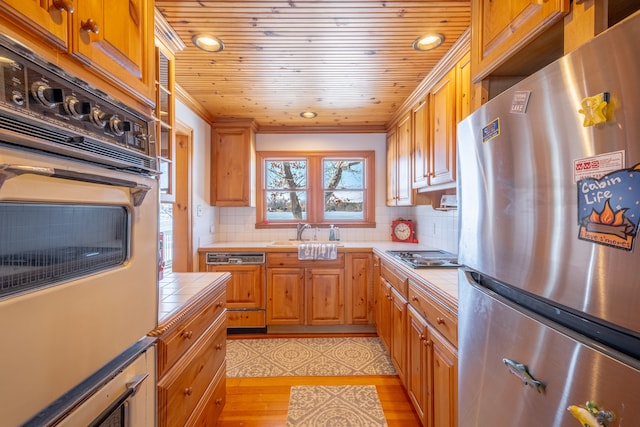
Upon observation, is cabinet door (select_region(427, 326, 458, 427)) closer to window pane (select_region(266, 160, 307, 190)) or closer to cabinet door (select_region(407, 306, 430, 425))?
cabinet door (select_region(407, 306, 430, 425))

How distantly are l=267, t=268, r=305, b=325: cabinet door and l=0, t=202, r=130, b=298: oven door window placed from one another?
2.27 metres

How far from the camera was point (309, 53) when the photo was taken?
1.96 meters

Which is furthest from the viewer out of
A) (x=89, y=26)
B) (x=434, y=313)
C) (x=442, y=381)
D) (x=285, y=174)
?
(x=285, y=174)

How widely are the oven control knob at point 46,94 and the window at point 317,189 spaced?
3064 millimetres

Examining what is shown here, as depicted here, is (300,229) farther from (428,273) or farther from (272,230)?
(428,273)

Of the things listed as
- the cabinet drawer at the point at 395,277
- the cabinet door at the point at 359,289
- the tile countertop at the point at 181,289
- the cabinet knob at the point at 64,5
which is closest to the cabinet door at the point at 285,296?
the cabinet door at the point at 359,289

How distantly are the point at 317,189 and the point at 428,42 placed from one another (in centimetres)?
213

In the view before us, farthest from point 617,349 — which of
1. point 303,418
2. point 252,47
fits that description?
point 252,47

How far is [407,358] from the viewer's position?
6.32ft

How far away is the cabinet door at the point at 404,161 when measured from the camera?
273 centimetres

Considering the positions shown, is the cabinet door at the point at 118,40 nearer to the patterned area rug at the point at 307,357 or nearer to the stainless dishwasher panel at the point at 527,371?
the stainless dishwasher panel at the point at 527,371

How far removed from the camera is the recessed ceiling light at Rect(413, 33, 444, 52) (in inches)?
70.9

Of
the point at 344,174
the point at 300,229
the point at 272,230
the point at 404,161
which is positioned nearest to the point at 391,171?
the point at 404,161

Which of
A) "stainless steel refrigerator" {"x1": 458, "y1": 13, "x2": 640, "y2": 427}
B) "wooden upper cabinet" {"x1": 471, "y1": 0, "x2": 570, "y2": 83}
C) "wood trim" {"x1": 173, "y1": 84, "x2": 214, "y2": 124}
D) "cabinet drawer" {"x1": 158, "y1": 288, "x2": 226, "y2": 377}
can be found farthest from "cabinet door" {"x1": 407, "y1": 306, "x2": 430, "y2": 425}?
"wood trim" {"x1": 173, "y1": 84, "x2": 214, "y2": 124}
